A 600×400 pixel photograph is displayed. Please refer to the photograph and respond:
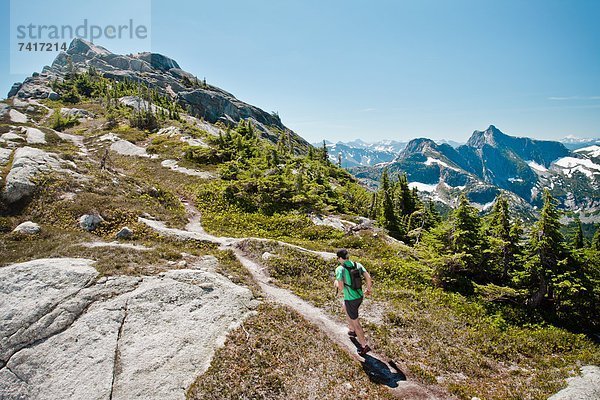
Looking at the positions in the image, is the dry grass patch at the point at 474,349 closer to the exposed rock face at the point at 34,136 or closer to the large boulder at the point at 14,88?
the exposed rock face at the point at 34,136

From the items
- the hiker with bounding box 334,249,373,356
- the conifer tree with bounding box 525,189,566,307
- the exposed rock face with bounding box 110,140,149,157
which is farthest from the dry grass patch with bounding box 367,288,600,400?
the exposed rock face with bounding box 110,140,149,157

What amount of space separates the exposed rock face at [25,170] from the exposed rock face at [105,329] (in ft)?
37.4

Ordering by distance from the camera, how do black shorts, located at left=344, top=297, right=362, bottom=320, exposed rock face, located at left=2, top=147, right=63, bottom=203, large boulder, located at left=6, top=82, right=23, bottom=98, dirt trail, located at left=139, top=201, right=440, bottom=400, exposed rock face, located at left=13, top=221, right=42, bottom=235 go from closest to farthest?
dirt trail, located at left=139, top=201, right=440, bottom=400
black shorts, located at left=344, top=297, right=362, bottom=320
exposed rock face, located at left=13, top=221, right=42, bottom=235
exposed rock face, located at left=2, top=147, right=63, bottom=203
large boulder, located at left=6, top=82, right=23, bottom=98

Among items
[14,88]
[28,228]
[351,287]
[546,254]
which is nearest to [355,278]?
[351,287]

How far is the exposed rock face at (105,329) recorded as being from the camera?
8812 mm

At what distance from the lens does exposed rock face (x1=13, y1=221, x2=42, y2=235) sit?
17.0m

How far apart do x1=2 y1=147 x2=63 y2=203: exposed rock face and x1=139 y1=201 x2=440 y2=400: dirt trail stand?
8.15 metres

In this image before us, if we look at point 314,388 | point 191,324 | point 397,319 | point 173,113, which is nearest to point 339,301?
point 397,319

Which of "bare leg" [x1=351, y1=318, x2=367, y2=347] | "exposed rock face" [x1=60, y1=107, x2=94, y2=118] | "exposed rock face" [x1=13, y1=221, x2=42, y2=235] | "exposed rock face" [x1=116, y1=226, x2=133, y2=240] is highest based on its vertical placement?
"exposed rock face" [x1=60, y1=107, x2=94, y2=118]

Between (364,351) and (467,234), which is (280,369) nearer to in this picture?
(364,351)

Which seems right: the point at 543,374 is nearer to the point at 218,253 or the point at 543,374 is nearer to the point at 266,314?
the point at 266,314

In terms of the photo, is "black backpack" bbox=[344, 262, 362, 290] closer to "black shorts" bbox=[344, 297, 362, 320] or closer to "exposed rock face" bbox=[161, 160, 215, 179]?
"black shorts" bbox=[344, 297, 362, 320]

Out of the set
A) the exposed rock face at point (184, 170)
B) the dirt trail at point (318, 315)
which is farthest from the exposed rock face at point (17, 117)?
the dirt trail at point (318, 315)

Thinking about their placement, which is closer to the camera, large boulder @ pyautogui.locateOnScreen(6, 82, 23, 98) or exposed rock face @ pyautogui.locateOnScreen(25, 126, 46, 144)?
exposed rock face @ pyautogui.locateOnScreen(25, 126, 46, 144)
